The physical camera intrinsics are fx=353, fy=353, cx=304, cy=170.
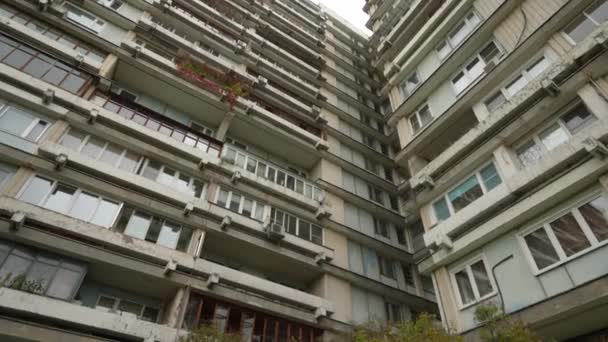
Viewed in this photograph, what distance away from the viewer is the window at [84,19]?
21.2m

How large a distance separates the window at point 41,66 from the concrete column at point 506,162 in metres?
19.6

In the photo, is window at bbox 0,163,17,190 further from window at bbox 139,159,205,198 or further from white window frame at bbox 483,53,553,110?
white window frame at bbox 483,53,553,110

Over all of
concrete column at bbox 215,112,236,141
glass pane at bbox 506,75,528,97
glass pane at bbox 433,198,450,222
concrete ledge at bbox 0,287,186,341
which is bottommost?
concrete ledge at bbox 0,287,186,341

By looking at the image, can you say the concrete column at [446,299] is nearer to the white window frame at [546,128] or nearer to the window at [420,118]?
the white window frame at [546,128]

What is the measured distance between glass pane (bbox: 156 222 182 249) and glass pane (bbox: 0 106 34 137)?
7.11 metres

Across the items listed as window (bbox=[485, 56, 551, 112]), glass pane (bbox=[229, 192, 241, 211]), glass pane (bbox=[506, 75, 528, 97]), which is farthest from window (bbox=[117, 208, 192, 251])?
glass pane (bbox=[506, 75, 528, 97])

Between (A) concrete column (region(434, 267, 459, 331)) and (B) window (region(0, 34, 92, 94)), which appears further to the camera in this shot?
Answer: (B) window (region(0, 34, 92, 94))

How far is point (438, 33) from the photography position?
21.1 metres

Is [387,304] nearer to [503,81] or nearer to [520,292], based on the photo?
[520,292]

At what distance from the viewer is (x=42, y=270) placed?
1252cm

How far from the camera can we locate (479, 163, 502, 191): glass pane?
1411cm

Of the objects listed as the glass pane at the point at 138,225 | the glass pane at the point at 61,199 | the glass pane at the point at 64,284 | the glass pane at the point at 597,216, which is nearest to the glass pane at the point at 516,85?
the glass pane at the point at 597,216

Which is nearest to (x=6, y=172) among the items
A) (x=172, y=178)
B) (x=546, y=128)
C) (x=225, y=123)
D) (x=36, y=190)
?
(x=36, y=190)

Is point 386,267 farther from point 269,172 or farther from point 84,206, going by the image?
point 84,206
